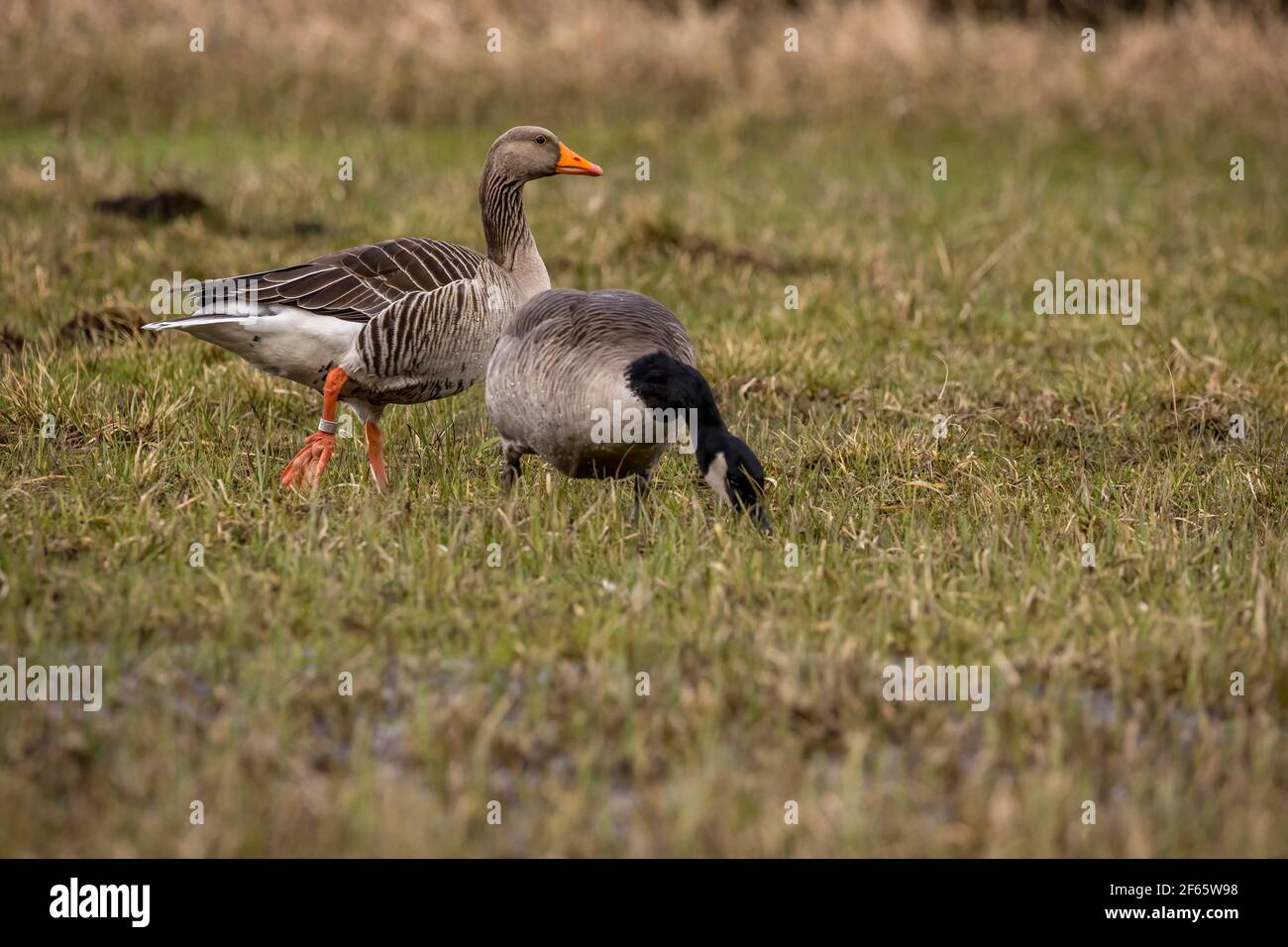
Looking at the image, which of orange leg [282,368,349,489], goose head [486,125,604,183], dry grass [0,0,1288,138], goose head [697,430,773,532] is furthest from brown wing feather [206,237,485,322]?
dry grass [0,0,1288,138]

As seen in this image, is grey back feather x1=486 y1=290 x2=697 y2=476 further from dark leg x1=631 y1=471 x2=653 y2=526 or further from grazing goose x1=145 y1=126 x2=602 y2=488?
grazing goose x1=145 y1=126 x2=602 y2=488

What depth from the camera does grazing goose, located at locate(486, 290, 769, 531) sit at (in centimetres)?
515

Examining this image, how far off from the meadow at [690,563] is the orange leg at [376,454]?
9 centimetres

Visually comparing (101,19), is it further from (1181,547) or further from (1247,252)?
(1181,547)

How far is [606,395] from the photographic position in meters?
5.35

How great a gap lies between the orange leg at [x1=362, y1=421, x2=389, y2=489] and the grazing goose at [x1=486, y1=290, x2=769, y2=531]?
23.3 inches

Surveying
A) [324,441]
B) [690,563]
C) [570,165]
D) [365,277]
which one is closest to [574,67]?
[570,165]

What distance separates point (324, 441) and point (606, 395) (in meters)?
1.73

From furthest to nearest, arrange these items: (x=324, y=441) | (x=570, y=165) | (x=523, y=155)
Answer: (x=570, y=165), (x=523, y=155), (x=324, y=441)

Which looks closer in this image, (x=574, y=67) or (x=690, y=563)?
(x=690, y=563)

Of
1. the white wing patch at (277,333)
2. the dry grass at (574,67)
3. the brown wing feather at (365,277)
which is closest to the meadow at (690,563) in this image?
the white wing patch at (277,333)

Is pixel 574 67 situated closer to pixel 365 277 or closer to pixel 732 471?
pixel 365 277

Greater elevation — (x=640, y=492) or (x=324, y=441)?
(x=324, y=441)
